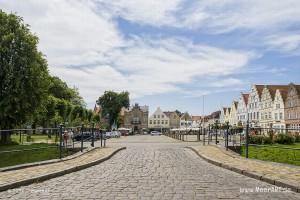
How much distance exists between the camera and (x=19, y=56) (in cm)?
3797

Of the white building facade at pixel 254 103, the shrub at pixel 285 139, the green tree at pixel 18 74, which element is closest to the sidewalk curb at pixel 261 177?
the shrub at pixel 285 139

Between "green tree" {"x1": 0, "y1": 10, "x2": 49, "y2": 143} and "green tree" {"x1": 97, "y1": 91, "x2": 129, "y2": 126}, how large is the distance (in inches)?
3740

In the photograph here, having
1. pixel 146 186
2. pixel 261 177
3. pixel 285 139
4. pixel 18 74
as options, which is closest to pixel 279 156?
pixel 261 177

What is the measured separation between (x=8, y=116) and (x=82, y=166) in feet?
85.7

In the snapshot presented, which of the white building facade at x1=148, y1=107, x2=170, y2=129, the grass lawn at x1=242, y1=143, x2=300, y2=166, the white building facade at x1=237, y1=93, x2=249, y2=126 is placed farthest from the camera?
the white building facade at x1=148, y1=107, x2=170, y2=129

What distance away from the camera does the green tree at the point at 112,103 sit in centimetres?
13462

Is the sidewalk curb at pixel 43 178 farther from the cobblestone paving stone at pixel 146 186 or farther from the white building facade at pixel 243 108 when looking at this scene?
the white building facade at pixel 243 108

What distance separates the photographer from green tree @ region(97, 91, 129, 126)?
442ft

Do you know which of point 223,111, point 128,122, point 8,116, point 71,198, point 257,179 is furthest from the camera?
point 128,122

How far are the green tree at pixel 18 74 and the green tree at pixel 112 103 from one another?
312 feet

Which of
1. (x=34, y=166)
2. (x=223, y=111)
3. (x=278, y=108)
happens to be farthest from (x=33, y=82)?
(x=223, y=111)

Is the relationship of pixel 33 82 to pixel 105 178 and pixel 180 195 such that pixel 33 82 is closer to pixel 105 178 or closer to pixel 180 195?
pixel 105 178

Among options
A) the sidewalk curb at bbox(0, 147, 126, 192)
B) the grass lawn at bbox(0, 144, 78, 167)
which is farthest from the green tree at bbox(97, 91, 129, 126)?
the sidewalk curb at bbox(0, 147, 126, 192)

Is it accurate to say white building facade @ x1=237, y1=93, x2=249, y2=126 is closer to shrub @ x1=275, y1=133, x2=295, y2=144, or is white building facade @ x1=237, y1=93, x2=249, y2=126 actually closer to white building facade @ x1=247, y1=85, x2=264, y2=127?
white building facade @ x1=247, y1=85, x2=264, y2=127
